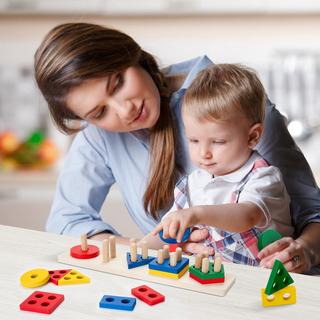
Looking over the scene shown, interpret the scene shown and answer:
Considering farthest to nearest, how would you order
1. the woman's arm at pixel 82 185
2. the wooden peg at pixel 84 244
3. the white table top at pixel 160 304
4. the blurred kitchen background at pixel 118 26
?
the blurred kitchen background at pixel 118 26 < the woman's arm at pixel 82 185 < the wooden peg at pixel 84 244 < the white table top at pixel 160 304

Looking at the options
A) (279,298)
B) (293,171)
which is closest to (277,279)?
(279,298)

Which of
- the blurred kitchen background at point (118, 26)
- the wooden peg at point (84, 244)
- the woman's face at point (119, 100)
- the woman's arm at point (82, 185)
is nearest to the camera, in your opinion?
the wooden peg at point (84, 244)

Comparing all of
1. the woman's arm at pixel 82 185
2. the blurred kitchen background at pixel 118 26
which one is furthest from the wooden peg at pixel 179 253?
the blurred kitchen background at pixel 118 26

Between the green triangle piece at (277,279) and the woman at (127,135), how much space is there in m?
0.11

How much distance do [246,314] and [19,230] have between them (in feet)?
0.81

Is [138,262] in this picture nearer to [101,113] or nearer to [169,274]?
[169,274]

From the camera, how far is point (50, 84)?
0.58 m

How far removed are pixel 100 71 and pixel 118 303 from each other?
0.85 ft

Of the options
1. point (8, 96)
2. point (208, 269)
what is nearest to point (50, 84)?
point (208, 269)

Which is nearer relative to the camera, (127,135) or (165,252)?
(165,252)

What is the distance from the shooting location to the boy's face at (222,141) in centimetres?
51

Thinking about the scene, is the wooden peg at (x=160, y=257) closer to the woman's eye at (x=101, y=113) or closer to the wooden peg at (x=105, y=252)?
the wooden peg at (x=105, y=252)

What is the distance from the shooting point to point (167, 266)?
42 centimetres

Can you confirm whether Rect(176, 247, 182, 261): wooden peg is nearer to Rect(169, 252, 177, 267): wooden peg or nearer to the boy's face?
Rect(169, 252, 177, 267): wooden peg
